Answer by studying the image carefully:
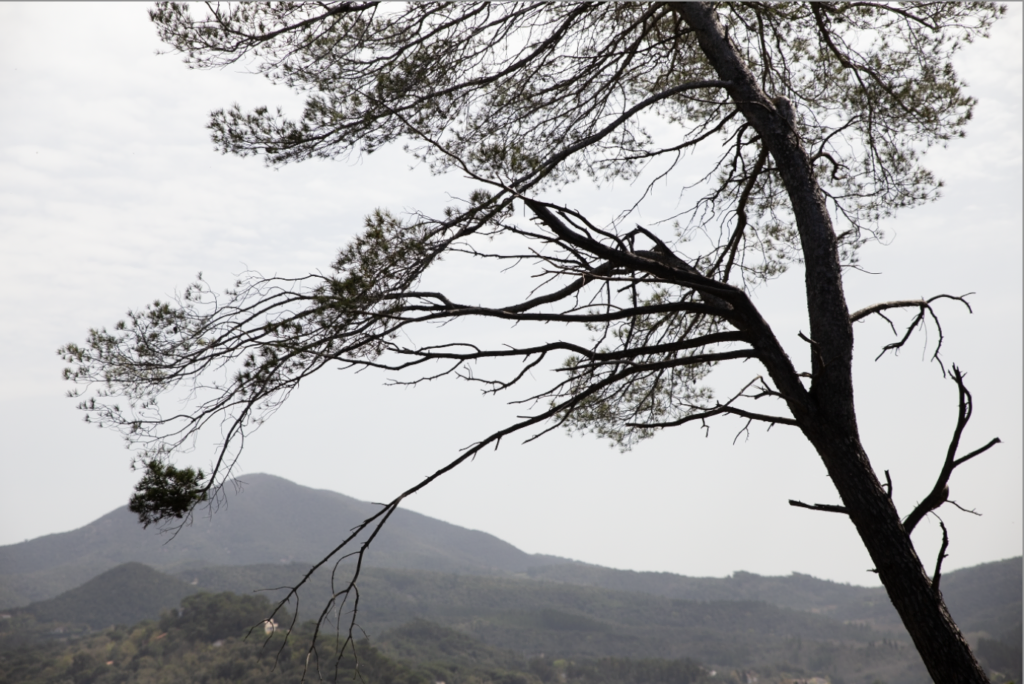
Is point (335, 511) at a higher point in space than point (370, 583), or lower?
higher

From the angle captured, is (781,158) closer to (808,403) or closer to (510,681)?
(808,403)

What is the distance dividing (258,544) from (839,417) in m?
51.3

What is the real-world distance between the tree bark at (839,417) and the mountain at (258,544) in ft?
123

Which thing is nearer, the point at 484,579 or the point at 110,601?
the point at 110,601

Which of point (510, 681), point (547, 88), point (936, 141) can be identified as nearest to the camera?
point (547, 88)

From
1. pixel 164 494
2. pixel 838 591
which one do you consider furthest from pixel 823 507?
pixel 838 591

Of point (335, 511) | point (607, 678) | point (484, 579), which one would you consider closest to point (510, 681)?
point (607, 678)

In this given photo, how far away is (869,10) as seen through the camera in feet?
14.0

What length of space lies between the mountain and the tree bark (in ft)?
123

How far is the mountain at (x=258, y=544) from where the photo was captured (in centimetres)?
3878

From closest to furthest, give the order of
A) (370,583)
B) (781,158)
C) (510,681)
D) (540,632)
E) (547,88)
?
1. (781,158)
2. (547,88)
3. (510,681)
4. (540,632)
5. (370,583)

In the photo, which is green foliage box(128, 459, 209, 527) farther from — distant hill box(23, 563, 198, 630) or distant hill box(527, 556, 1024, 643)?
distant hill box(527, 556, 1024, 643)

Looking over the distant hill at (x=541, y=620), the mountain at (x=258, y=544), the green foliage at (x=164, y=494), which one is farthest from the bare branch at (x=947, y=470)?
the mountain at (x=258, y=544)

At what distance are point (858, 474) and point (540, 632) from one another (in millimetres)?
25903
